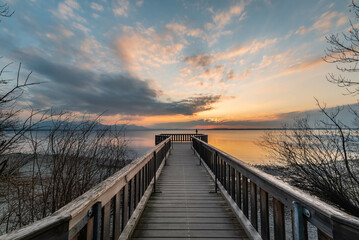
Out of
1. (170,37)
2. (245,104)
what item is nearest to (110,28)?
(170,37)

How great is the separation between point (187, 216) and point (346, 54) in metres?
5.97

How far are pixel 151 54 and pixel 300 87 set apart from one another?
11935 mm

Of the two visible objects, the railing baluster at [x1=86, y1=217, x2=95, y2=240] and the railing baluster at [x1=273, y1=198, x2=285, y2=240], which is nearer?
the railing baluster at [x1=86, y1=217, x2=95, y2=240]

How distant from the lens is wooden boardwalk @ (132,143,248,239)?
248cm

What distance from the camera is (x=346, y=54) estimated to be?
4496 mm

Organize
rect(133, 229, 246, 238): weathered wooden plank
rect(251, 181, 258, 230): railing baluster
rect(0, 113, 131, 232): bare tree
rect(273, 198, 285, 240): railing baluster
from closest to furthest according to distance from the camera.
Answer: rect(273, 198, 285, 240): railing baluster
rect(251, 181, 258, 230): railing baluster
rect(133, 229, 246, 238): weathered wooden plank
rect(0, 113, 131, 232): bare tree

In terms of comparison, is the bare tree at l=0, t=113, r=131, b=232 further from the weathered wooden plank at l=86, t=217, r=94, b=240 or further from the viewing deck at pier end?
the weathered wooden plank at l=86, t=217, r=94, b=240

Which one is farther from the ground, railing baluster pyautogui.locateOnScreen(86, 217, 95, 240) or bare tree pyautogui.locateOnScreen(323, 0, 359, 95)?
bare tree pyautogui.locateOnScreen(323, 0, 359, 95)

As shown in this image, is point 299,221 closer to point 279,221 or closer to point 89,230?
point 279,221

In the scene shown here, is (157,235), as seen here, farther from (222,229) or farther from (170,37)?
(170,37)

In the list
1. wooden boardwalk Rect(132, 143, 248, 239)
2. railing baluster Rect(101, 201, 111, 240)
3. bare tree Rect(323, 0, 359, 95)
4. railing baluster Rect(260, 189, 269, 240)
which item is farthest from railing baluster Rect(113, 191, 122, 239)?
bare tree Rect(323, 0, 359, 95)

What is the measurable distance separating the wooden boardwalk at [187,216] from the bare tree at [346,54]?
15.4 feet

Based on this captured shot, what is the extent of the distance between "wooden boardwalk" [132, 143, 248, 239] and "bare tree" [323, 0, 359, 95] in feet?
15.4

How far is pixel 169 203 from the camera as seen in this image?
360 cm
